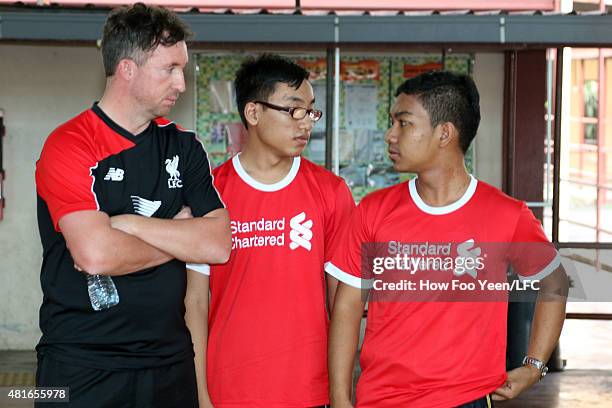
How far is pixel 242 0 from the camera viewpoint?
975 cm

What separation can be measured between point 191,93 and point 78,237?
19.5ft

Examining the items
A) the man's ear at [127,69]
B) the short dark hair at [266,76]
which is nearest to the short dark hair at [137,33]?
the man's ear at [127,69]

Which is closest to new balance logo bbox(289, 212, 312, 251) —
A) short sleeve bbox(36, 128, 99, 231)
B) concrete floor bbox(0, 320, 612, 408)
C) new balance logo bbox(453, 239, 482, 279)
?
new balance logo bbox(453, 239, 482, 279)

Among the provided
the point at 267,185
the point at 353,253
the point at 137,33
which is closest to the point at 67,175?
the point at 137,33

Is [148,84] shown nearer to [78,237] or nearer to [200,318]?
[78,237]

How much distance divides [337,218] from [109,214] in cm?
89

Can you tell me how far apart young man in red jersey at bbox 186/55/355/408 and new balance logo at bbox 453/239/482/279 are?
0.46 metres

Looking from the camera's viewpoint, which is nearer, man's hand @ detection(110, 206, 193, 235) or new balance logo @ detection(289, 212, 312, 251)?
man's hand @ detection(110, 206, 193, 235)

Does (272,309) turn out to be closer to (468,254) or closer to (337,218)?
(337,218)

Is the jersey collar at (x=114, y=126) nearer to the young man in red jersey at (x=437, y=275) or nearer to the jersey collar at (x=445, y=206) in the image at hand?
the young man in red jersey at (x=437, y=275)

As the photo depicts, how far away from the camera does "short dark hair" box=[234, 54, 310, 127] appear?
3744mm

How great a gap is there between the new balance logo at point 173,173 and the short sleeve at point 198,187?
4cm

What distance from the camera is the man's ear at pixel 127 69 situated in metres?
3.14

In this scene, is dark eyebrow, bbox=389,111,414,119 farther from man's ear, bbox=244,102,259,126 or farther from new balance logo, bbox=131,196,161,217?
new balance logo, bbox=131,196,161,217
